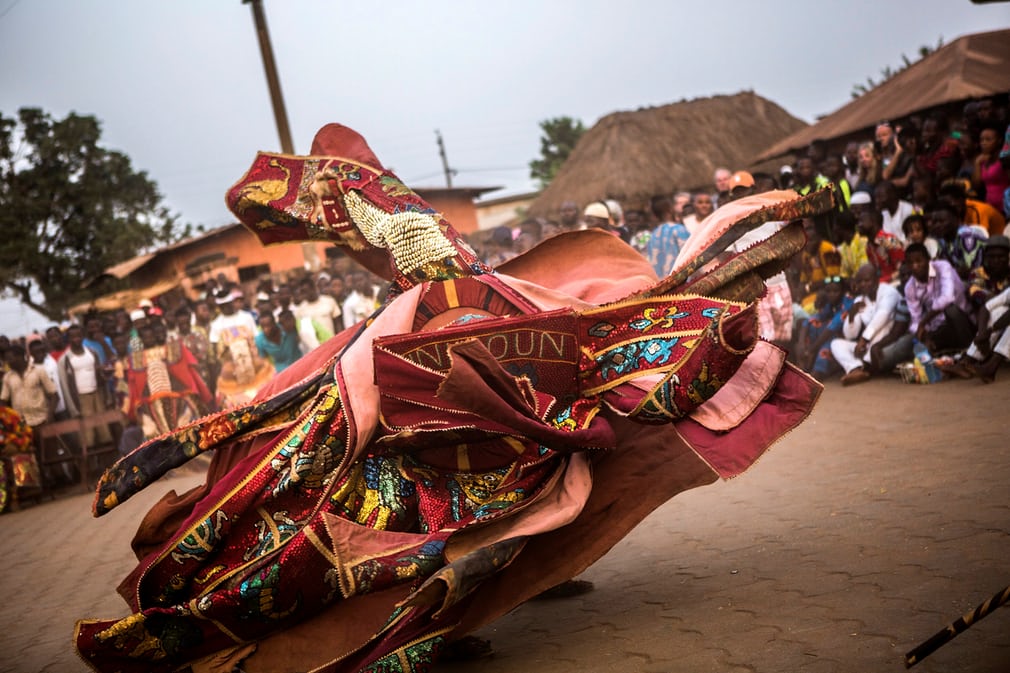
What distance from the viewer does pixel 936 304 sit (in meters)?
9.15

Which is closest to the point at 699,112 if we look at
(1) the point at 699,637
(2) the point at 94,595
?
(2) the point at 94,595

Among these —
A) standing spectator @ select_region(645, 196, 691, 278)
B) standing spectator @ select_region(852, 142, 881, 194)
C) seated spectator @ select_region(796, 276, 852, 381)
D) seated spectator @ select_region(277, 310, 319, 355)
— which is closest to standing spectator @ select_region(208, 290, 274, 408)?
seated spectator @ select_region(277, 310, 319, 355)

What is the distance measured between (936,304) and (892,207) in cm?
145

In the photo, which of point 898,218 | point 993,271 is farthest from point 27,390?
point 993,271

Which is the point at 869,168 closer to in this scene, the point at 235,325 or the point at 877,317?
the point at 877,317

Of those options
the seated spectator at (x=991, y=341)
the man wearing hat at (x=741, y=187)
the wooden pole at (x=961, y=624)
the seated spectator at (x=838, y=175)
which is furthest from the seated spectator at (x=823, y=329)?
the wooden pole at (x=961, y=624)

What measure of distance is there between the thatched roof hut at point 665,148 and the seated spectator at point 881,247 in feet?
40.9

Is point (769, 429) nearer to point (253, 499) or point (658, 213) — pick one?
point (253, 499)

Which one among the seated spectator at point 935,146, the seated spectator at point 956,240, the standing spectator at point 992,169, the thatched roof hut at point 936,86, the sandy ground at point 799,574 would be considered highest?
the thatched roof hut at point 936,86

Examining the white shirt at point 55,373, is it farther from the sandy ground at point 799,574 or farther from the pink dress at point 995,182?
the pink dress at point 995,182

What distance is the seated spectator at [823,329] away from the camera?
34.3 feet

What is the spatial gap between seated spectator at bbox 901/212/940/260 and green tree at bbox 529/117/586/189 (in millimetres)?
34074

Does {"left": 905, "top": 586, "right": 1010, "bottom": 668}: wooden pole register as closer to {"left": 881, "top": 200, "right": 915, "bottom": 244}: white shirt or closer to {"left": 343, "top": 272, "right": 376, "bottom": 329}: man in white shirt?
{"left": 881, "top": 200, "right": 915, "bottom": 244}: white shirt

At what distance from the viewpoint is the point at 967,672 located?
3111 mm
